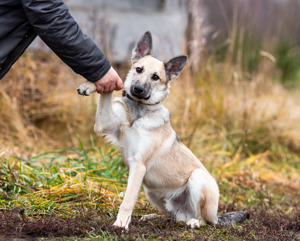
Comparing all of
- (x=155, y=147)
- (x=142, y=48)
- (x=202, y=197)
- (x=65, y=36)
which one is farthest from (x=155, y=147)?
(x=65, y=36)

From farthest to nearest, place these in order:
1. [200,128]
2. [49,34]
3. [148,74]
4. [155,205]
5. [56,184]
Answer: [200,128] < [56,184] < [155,205] < [148,74] < [49,34]

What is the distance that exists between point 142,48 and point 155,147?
0.97 meters

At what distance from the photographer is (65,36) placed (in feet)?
9.85

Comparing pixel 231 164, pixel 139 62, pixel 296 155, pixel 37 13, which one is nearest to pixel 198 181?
pixel 139 62

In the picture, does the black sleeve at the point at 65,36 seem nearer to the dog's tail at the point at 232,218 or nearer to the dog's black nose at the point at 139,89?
the dog's black nose at the point at 139,89

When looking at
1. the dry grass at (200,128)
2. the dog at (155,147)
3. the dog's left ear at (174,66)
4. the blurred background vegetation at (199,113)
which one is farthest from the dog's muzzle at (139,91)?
the blurred background vegetation at (199,113)

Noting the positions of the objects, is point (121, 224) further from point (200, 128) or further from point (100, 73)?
point (200, 128)

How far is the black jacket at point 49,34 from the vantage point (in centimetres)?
295

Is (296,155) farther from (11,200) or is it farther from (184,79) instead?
(11,200)

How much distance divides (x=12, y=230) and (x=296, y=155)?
5.09 m

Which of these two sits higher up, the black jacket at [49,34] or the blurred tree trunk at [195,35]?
the blurred tree trunk at [195,35]

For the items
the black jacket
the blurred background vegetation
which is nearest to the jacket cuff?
the black jacket

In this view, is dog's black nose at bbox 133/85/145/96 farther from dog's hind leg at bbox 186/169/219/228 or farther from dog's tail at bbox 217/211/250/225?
dog's tail at bbox 217/211/250/225

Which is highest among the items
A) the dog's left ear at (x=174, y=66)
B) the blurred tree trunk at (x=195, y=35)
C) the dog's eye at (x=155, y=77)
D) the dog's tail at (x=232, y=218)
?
the blurred tree trunk at (x=195, y=35)
